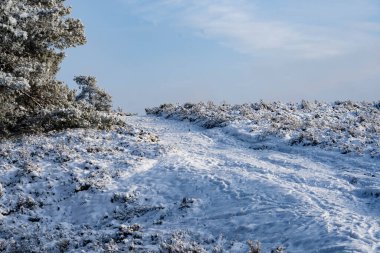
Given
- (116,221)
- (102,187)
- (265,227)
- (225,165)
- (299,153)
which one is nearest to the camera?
(265,227)

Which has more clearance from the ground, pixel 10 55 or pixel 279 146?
pixel 10 55

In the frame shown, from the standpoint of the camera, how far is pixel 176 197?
1309cm

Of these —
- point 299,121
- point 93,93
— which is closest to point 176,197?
point 299,121

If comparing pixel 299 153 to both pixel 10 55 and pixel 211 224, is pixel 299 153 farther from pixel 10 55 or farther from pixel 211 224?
pixel 10 55

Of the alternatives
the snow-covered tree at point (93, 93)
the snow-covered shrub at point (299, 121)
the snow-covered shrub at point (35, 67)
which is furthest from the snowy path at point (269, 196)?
the snow-covered tree at point (93, 93)

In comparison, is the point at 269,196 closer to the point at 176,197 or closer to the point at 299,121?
the point at 176,197

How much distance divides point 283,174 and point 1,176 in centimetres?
936

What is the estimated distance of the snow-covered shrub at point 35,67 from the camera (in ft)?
59.4

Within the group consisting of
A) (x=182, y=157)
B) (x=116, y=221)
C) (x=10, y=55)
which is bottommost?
(x=116, y=221)

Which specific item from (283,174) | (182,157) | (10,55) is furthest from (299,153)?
(10,55)

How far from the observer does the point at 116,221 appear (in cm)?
1206

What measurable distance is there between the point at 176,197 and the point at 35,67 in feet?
32.8

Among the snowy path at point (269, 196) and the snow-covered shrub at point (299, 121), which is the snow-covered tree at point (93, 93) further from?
the snowy path at point (269, 196)

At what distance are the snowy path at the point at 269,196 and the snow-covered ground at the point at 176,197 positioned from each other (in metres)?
0.03
